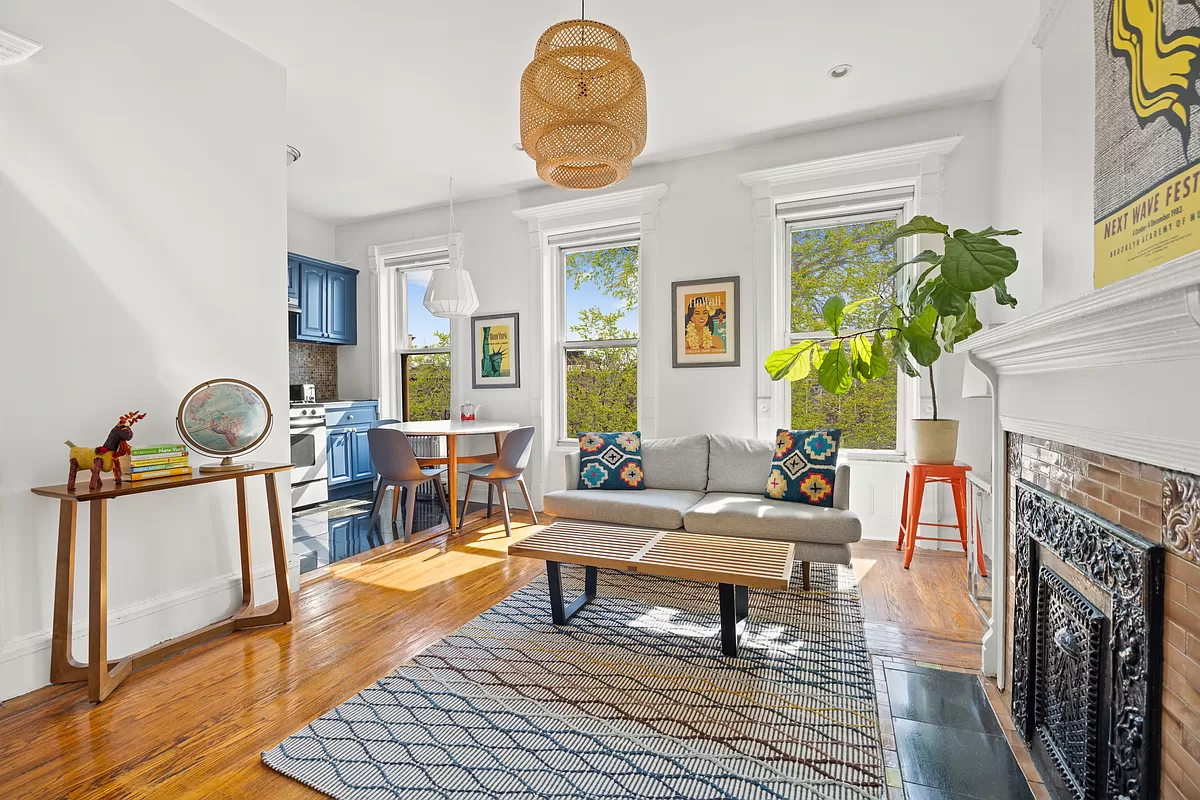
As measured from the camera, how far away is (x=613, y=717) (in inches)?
75.8

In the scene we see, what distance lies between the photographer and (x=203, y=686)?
216 centimetres

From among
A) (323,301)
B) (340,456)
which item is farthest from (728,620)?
(323,301)

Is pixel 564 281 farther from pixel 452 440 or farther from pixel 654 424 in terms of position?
pixel 452 440

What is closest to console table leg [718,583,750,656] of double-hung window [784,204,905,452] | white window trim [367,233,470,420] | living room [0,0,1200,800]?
living room [0,0,1200,800]

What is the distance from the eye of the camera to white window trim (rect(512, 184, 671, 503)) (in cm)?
458

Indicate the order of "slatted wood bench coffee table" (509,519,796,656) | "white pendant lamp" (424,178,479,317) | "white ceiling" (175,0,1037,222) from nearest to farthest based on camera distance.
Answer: "slatted wood bench coffee table" (509,519,796,656) < "white ceiling" (175,0,1037,222) < "white pendant lamp" (424,178,479,317)

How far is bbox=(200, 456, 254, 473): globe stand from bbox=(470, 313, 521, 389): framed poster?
2725 mm

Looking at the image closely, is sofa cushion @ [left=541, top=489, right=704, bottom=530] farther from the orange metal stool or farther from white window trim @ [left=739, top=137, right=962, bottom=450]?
the orange metal stool

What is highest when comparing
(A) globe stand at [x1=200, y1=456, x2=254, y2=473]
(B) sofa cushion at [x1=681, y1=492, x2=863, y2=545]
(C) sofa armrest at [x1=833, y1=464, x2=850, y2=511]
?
(A) globe stand at [x1=200, y1=456, x2=254, y2=473]

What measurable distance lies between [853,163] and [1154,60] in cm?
273

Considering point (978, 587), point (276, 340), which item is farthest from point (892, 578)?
point (276, 340)

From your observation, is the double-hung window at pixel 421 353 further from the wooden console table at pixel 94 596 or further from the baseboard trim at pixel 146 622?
the wooden console table at pixel 94 596

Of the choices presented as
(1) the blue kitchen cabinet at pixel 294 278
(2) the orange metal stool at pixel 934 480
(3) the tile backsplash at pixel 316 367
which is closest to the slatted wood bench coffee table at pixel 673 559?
A: (2) the orange metal stool at pixel 934 480

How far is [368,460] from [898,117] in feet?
18.0
